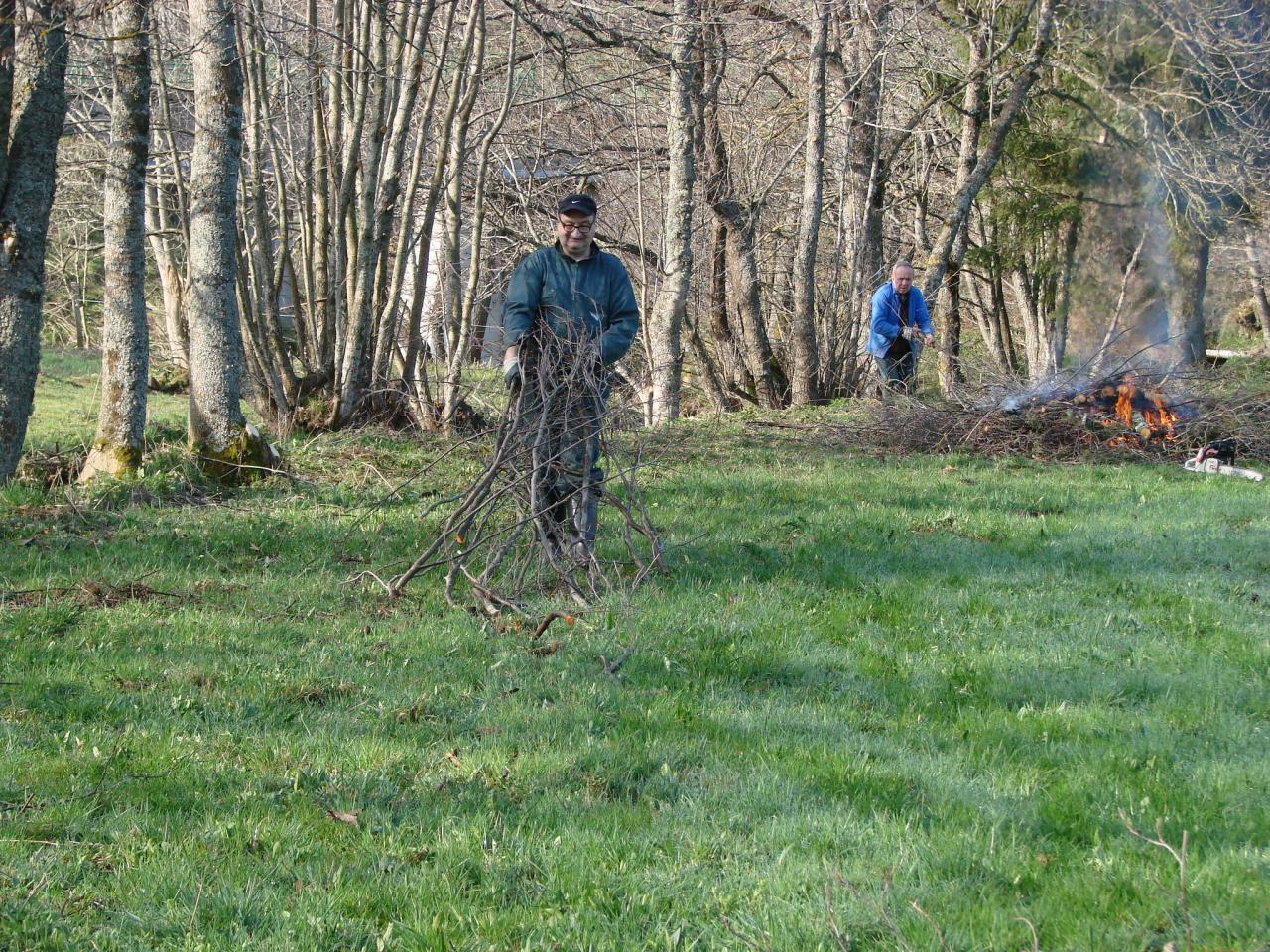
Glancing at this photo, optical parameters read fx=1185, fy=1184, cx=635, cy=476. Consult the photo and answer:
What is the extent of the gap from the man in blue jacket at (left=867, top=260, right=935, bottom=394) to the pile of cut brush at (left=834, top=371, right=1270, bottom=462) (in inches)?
39.0

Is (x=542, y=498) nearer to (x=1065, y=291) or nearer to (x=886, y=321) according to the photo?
(x=886, y=321)

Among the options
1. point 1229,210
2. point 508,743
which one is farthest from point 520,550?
point 1229,210

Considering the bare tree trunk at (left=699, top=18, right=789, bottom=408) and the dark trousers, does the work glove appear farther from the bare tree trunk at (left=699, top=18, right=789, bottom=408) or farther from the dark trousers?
the bare tree trunk at (left=699, top=18, right=789, bottom=408)

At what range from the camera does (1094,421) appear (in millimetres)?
13562

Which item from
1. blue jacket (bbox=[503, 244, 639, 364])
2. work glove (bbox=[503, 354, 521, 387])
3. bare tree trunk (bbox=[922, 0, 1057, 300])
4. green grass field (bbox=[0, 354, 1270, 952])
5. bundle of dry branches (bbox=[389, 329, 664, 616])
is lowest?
green grass field (bbox=[0, 354, 1270, 952])

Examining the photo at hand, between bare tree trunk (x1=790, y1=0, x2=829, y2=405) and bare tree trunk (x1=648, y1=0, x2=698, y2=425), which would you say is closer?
bare tree trunk (x1=648, y1=0, x2=698, y2=425)

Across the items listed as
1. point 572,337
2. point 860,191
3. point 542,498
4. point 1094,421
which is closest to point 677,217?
point 860,191

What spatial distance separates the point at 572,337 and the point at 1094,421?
27.9 feet

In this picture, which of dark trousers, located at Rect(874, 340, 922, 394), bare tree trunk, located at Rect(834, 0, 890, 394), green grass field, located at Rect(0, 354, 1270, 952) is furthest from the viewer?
bare tree trunk, located at Rect(834, 0, 890, 394)

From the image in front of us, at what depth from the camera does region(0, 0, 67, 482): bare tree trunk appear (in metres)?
8.77

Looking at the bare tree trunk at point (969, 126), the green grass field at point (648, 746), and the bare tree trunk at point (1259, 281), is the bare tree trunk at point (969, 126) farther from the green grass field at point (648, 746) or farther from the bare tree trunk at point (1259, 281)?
the green grass field at point (648, 746)

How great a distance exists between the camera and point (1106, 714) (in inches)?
199

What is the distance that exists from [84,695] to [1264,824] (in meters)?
4.70

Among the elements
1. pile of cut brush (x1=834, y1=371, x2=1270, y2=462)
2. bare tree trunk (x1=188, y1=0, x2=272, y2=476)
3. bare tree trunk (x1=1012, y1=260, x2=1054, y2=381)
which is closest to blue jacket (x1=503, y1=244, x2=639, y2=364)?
bare tree trunk (x1=188, y1=0, x2=272, y2=476)
